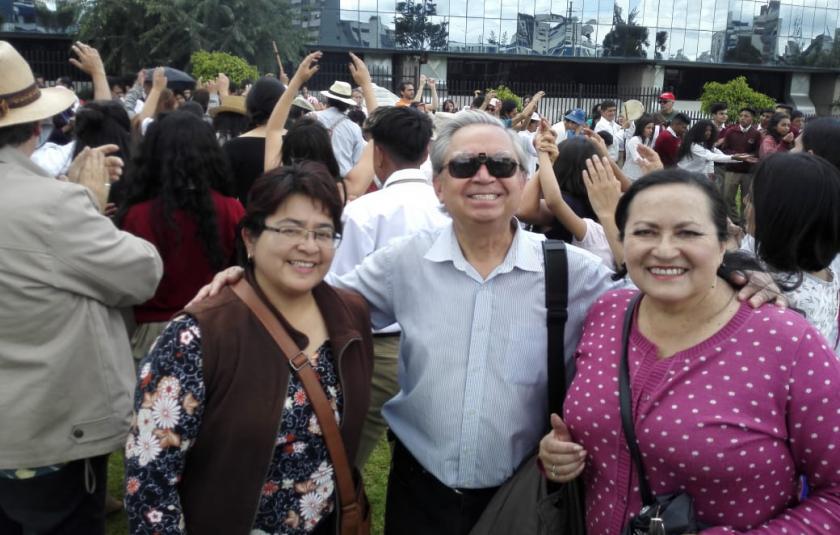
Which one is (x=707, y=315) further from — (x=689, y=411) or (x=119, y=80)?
(x=119, y=80)

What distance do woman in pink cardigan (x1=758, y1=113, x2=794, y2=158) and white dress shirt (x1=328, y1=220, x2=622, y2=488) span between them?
10.5m

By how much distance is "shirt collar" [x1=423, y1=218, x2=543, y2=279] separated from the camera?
2.38 m

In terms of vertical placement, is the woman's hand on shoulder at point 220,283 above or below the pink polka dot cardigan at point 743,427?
above

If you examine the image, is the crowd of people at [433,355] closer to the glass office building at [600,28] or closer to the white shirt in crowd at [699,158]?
the white shirt in crowd at [699,158]

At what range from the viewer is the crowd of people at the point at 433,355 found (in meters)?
1.91

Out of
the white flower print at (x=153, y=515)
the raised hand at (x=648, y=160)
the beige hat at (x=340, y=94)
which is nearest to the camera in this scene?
the white flower print at (x=153, y=515)

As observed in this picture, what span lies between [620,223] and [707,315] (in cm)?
39

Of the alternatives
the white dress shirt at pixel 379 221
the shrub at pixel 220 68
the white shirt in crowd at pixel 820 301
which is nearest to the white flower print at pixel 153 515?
the white dress shirt at pixel 379 221

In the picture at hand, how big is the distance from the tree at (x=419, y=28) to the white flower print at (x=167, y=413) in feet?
113

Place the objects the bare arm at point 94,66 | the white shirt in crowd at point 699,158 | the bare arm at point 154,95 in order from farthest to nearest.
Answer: the white shirt in crowd at point 699,158, the bare arm at point 154,95, the bare arm at point 94,66

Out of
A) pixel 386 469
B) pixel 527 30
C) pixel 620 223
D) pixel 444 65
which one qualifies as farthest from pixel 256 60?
pixel 620 223

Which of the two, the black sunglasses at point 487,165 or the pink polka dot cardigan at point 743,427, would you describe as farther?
the black sunglasses at point 487,165

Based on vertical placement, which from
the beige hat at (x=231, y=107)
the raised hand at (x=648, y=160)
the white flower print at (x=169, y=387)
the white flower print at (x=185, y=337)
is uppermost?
the beige hat at (x=231, y=107)

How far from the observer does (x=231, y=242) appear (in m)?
3.68
